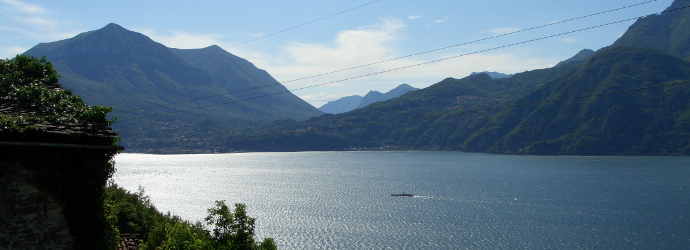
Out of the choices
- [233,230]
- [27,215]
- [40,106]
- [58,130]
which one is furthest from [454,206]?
[27,215]

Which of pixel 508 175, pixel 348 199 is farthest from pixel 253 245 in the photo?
pixel 508 175

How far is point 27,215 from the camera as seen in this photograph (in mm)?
12484

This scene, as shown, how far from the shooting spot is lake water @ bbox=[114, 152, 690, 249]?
5922 centimetres

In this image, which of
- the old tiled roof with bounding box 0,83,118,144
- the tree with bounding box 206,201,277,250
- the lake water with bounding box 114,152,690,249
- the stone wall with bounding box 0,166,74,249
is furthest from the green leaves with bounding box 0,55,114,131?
the lake water with bounding box 114,152,690,249

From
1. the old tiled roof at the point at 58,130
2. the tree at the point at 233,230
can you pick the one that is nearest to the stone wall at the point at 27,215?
the old tiled roof at the point at 58,130

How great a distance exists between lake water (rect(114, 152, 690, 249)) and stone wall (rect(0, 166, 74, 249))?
1772 inches

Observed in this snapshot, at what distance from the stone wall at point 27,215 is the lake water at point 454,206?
45.0 metres

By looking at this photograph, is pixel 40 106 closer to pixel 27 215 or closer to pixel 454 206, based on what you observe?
pixel 27 215

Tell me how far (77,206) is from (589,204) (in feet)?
301

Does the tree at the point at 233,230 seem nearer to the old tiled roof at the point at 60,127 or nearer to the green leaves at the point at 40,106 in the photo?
the green leaves at the point at 40,106

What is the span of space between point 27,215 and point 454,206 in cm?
7873

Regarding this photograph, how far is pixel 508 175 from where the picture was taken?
455 ft

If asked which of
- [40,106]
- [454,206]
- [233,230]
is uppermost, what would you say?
[40,106]

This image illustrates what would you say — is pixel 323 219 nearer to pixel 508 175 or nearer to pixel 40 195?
pixel 40 195
